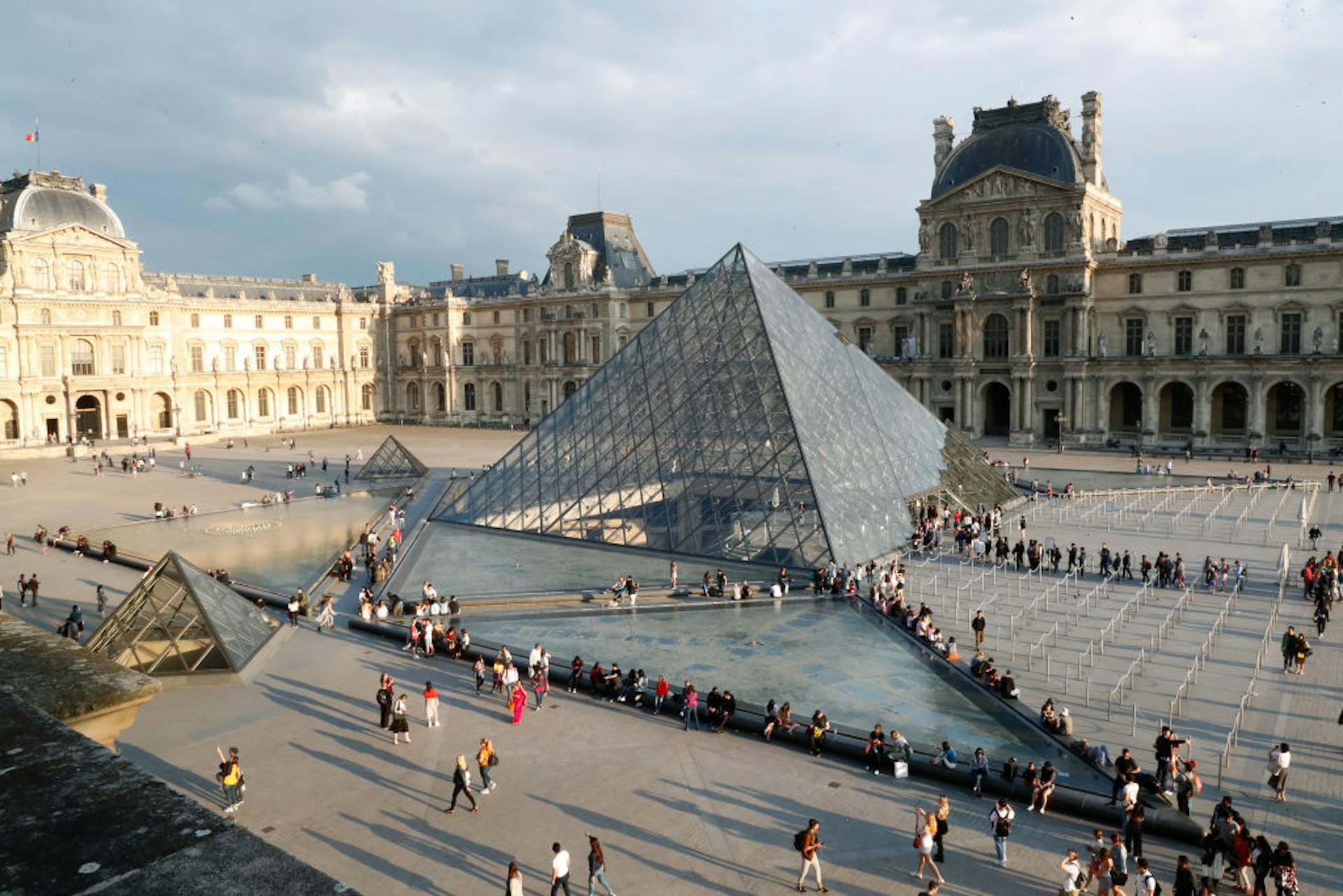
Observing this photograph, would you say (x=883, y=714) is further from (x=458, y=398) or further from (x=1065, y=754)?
(x=458, y=398)

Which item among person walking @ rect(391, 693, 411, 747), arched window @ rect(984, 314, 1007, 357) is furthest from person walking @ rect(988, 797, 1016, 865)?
arched window @ rect(984, 314, 1007, 357)

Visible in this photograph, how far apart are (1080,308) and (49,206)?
4926 cm

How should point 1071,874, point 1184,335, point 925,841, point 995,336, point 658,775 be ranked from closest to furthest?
point 1071,874 < point 925,841 < point 658,775 < point 1184,335 < point 995,336

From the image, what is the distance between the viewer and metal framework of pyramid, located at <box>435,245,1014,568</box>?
2222 cm

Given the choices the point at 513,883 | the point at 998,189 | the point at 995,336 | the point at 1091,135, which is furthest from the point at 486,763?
the point at 1091,135

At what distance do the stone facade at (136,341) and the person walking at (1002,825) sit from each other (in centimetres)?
5123

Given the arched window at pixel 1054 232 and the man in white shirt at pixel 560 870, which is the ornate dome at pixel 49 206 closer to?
the arched window at pixel 1054 232

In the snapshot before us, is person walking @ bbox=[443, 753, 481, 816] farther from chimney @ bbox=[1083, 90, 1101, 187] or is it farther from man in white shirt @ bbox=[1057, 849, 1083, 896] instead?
chimney @ bbox=[1083, 90, 1101, 187]

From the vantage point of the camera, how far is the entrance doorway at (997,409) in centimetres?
4891

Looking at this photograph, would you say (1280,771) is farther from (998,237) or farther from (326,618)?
(998,237)

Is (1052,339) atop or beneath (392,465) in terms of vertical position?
atop

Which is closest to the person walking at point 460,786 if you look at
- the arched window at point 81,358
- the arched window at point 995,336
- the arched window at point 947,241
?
the arched window at point 995,336

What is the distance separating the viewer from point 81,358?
49.6 meters

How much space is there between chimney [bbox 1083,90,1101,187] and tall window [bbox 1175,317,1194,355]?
7.43 metres
